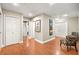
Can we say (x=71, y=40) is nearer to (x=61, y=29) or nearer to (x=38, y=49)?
(x=61, y=29)

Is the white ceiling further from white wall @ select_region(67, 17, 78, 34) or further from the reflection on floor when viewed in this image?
the reflection on floor

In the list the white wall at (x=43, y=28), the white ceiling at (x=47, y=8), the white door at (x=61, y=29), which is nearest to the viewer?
the white ceiling at (x=47, y=8)

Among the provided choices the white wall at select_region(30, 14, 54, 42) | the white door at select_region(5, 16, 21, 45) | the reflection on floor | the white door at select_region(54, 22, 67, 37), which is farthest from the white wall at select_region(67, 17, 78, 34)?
the white door at select_region(5, 16, 21, 45)

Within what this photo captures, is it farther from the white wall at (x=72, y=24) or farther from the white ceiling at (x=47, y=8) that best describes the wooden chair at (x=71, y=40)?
the white ceiling at (x=47, y=8)

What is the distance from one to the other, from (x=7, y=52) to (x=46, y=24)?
1224 mm

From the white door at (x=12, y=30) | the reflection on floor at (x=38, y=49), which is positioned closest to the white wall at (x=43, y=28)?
the reflection on floor at (x=38, y=49)

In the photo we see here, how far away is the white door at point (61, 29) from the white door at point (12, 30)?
100cm

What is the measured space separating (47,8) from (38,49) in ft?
3.44

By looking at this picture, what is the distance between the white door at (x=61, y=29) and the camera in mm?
1925

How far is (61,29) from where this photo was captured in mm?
1982

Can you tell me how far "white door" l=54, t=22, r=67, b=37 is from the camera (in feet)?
6.31

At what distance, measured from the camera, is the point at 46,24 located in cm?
210

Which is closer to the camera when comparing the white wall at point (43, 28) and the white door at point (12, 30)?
the white door at point (12, 30)
